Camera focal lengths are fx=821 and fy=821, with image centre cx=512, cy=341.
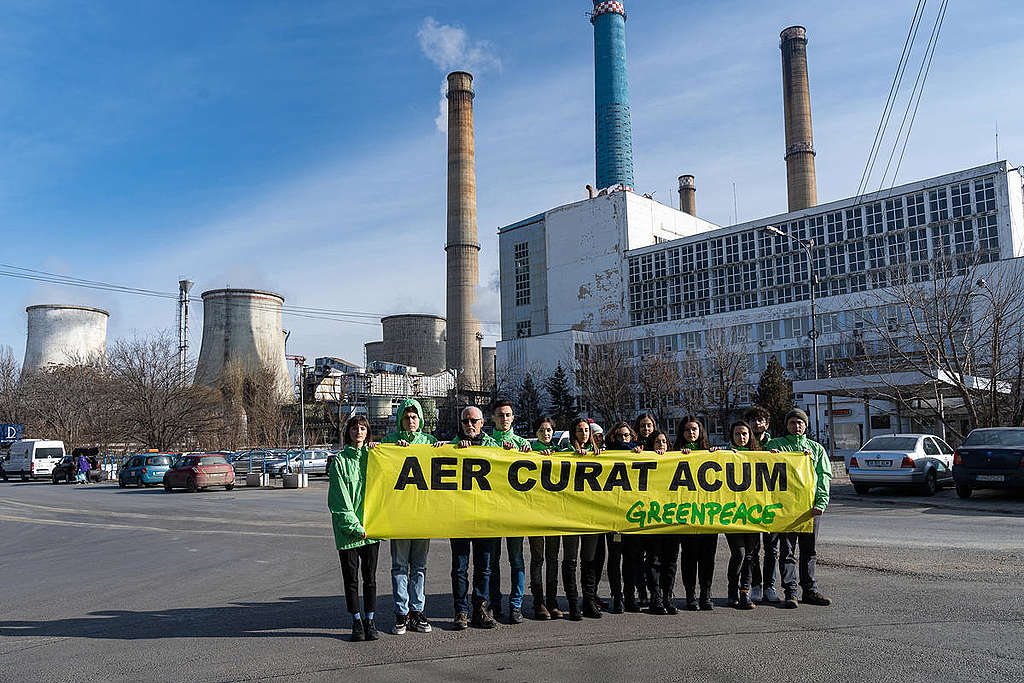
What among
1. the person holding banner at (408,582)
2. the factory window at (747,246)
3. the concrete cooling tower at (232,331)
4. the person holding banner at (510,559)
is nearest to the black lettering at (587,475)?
the person holding banner at (510,559)

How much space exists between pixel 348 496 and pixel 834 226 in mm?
69506

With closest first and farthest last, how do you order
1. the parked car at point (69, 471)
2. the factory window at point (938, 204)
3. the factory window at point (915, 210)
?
the parked car at point (69, 471), the factory window at point (938, 204), the factory window at point (915, 210)

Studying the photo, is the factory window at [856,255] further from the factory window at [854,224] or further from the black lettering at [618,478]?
the black lettering at [618,478]

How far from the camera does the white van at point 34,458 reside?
1710 inches

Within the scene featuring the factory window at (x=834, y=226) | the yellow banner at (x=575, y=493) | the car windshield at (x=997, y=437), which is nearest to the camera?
the yellow banner at (x=575, y=493)

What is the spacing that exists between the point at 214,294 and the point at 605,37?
5004 cm

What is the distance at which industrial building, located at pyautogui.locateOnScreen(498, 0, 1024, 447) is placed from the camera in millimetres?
60625

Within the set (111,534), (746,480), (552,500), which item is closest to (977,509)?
(746,480)

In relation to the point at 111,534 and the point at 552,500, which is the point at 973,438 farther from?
the point at 111,534

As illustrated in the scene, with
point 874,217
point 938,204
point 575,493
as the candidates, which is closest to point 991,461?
point 575,493

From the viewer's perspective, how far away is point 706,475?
791 centimetres

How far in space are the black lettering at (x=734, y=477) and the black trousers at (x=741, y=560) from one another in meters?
0.48

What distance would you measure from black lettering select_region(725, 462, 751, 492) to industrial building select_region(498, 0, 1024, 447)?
147 ft

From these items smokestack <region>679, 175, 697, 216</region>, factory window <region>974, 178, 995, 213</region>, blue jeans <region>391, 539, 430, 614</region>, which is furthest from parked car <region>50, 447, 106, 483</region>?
smokestack <region>679, 175, 697, 216</region>
